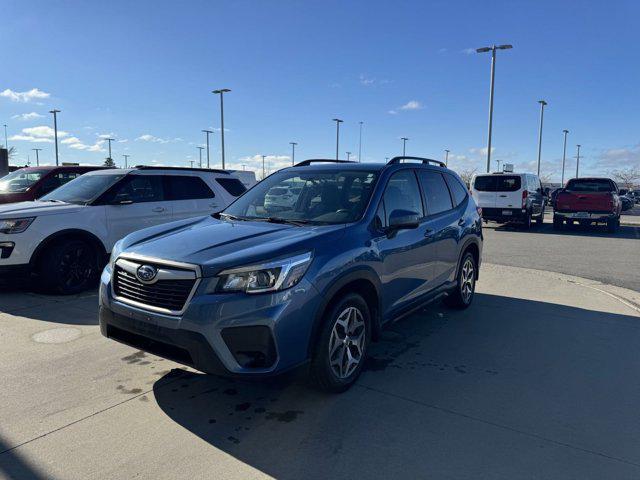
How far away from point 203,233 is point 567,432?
2.84 m

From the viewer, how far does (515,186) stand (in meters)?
16.7

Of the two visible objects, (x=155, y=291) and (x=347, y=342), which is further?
(x=347, y=342)

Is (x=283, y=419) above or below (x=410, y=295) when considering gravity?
below

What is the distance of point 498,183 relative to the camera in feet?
55.9

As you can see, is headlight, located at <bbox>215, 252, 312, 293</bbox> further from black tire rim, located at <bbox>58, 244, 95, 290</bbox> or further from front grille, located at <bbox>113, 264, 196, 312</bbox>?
black tire rim, located at <bbox>58, 244, 95, 290</bbox>

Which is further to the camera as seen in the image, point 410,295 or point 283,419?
point 410,295

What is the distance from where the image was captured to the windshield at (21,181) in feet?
33.0

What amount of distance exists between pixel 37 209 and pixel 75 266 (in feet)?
2.86

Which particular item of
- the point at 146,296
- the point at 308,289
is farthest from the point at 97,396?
the point at 308,289

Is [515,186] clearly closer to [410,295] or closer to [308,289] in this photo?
[410,295]

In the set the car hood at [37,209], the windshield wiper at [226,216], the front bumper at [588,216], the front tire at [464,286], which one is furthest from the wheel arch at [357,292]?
the front bumper at [588,216]

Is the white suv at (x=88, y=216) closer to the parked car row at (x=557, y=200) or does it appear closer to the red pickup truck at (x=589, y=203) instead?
the parked car row at (x=557, y=200)

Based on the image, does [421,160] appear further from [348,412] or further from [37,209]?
[37,209]

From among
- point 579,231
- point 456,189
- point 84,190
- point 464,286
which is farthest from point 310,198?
point 579,231
